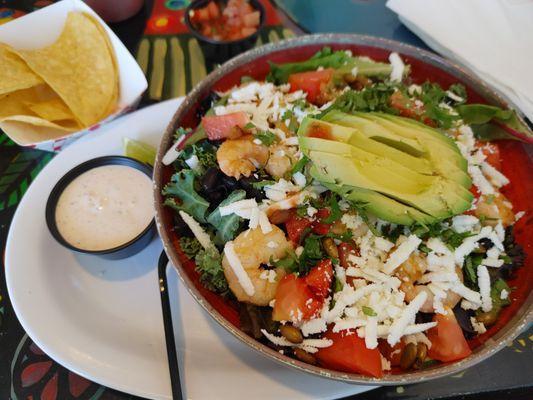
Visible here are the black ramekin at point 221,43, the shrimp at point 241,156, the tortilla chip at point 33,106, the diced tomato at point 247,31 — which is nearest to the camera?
the shrimp at point 241,156

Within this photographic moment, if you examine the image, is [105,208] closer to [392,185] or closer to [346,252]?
[346,252]

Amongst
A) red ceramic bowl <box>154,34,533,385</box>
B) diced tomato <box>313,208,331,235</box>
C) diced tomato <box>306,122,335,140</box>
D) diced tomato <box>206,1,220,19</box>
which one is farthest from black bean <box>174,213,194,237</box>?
diced tomato <box>206,1,220,19</box>

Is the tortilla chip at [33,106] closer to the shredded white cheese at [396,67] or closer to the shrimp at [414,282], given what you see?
the shredded white cheese at [396,67]

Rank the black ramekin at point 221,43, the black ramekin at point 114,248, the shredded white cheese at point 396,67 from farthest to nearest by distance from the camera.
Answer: the black ramekin at point 221,43 < the shredded white cheese at point 396,67 < the black ramekin at point 114,248

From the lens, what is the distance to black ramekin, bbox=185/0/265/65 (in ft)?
8.66

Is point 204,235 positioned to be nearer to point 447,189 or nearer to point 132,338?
point 132,338

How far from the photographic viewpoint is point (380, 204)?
59.1 inches

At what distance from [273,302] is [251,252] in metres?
0.19

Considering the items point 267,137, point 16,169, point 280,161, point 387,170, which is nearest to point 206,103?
point 267,137

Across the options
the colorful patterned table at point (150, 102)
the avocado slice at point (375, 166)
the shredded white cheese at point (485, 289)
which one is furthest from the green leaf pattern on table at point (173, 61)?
the shredded white cheese at point (485, 289)

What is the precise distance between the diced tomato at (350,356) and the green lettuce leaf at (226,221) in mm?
501

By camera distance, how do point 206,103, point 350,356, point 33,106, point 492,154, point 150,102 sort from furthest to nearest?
point 150,102
point 33,106
point 206,103
point 492,154
point 350,356

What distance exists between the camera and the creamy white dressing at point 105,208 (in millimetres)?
1912

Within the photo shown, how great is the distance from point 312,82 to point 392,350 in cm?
119
